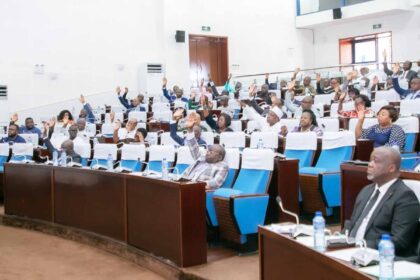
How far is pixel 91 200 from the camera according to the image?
545 cm

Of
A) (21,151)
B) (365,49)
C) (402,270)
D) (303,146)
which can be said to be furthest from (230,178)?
(365,49)

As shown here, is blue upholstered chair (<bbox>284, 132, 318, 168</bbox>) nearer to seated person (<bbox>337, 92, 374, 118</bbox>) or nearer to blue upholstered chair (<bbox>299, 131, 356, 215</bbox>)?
blue upholstered chair (<bbox>299, 131, 356, 215</bbox>)

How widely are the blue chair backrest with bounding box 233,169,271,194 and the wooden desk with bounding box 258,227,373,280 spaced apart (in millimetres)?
1702

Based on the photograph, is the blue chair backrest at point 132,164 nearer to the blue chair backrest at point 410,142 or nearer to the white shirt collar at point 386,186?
the blue chair backrest at point 410,142

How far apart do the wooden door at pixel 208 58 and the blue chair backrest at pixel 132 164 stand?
31.9 feet

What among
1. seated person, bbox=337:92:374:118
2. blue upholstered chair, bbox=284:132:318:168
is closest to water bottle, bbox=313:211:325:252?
blue upholstered chair, bbox=284:132:318:168

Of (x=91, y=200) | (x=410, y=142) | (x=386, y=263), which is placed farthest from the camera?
(x=410, y=142)

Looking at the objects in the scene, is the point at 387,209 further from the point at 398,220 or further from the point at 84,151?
the point at 84,151

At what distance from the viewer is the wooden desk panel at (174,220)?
4082 millimetres

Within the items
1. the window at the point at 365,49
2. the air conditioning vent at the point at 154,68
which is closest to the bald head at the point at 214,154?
the air conditioning vent at the point at 154,68

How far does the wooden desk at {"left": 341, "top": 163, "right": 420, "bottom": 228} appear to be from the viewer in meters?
3.87

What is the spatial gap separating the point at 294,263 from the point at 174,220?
1735 mm

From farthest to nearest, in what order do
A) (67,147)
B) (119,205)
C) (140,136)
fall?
(140,136) → (67,147) → (119,205)

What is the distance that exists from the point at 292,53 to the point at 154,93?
5.31 meters
